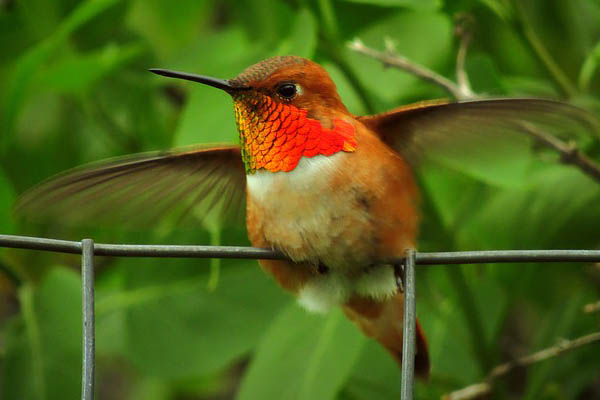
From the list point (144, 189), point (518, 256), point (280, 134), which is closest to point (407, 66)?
point (280, 134)

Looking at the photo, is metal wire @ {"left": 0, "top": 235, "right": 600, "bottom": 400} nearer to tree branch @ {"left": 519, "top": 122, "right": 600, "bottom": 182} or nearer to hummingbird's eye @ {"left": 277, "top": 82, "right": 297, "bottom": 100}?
hummingbird's eye @ {"left": 277, "top": 82, "right": 297, "bottom": 100}

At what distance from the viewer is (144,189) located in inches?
71.1

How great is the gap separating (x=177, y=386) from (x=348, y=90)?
1460 millimetres

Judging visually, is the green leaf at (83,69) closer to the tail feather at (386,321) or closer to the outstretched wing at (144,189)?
the outstretched wing at (144,189)

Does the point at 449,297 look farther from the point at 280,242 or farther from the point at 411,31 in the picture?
the point at 280,242

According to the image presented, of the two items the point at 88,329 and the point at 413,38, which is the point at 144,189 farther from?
the point at 413,38

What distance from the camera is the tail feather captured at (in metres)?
1.83

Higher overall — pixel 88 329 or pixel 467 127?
pixel 467 127

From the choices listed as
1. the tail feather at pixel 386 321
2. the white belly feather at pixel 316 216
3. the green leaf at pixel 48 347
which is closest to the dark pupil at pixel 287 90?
the white belly feather at pixel 316 216

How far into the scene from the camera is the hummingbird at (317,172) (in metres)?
1.58

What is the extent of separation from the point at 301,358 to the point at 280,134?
0.66 meters

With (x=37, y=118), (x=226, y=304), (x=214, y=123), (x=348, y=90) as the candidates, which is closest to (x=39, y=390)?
(x=226, y=304)

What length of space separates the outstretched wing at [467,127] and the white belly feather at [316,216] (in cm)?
15

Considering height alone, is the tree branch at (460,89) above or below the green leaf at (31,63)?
below
